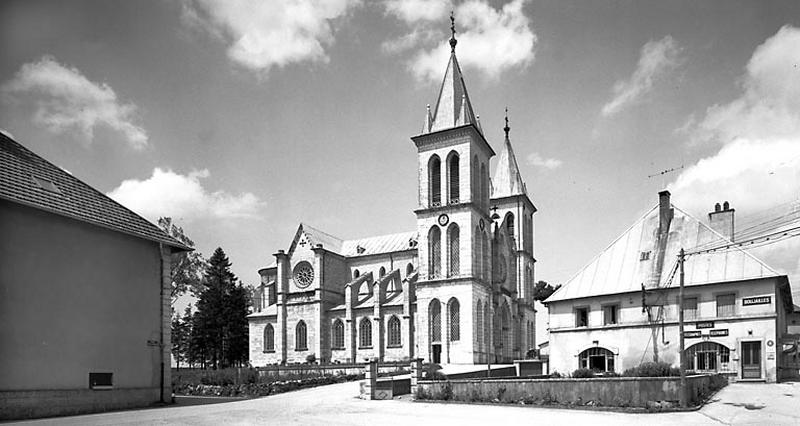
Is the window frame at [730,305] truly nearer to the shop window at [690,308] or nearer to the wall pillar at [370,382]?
the shop window at [690,308]

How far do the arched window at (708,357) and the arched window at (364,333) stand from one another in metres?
31.9

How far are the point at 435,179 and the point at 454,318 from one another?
13242 mm

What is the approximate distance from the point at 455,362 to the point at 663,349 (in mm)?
20367

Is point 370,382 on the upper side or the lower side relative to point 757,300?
lower

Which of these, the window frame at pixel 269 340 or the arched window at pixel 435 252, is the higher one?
the arched window at pixel 435 252

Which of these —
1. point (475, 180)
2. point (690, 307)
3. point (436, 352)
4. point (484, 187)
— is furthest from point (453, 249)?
point (690, 307)

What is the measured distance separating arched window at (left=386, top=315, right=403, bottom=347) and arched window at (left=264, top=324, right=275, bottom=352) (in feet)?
48.3

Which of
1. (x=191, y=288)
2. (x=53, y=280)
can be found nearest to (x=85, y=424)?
(x=53, y=280)

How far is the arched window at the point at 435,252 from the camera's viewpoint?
2127 inches

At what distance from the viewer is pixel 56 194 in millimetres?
19766

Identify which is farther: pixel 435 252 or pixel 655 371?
pixel 435 252

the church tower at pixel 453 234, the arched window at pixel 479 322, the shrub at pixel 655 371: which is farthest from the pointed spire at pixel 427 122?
the shrub at pixel 655 371

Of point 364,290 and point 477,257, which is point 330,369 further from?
point 364,290

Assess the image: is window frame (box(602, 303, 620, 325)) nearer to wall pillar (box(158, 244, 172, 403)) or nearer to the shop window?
the shop window
